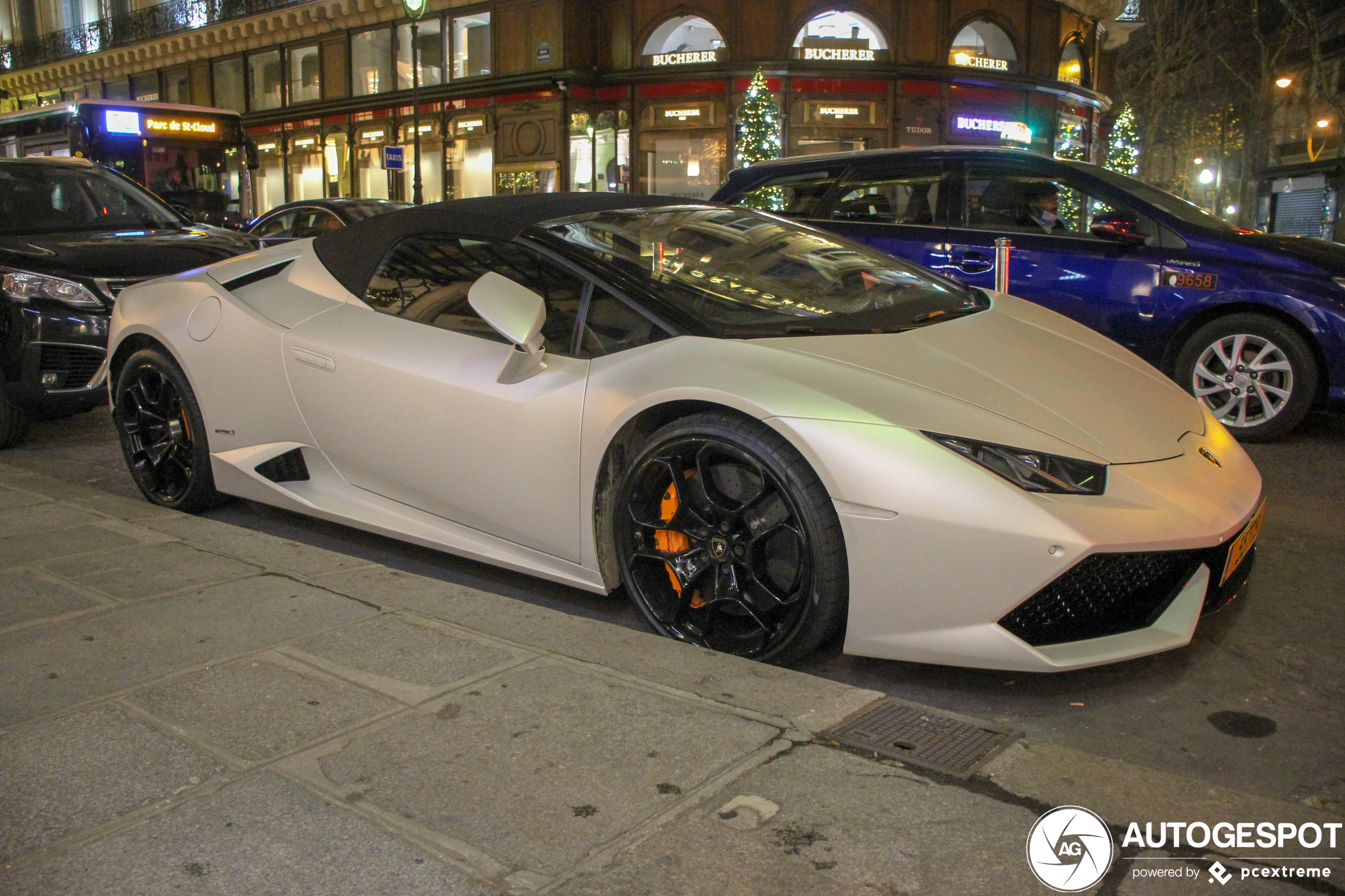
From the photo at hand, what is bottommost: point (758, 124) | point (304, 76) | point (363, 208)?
point (363, 208)

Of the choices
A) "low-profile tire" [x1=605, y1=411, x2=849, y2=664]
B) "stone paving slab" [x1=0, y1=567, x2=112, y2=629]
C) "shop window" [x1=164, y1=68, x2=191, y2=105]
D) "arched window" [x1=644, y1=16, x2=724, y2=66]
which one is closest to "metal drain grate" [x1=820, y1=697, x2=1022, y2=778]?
"low-profile tire" [x1=605, y1=411, x2=849, y2=664]

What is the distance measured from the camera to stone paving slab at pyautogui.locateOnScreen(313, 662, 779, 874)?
1.99 m

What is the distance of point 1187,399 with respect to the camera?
3650 millimetres

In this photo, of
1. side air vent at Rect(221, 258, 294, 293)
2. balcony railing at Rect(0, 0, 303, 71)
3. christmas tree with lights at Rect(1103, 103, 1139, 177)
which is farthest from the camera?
balcony railing at Rect(0, 0, 303, 71)

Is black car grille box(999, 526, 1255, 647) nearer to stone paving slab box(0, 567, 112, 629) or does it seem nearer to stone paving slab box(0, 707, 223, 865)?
stone paving slab box(0, 707, 223, 865)

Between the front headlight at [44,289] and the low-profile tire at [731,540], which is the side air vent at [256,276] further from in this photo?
the front headlight at [44,289]

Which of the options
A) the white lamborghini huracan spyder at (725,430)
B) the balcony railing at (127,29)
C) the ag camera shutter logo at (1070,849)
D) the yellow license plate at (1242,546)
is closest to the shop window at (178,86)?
the balcony railing at (127,29)

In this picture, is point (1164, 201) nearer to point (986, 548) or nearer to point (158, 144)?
point (986, 548)

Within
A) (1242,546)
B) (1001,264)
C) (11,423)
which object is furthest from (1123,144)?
(1242,546)

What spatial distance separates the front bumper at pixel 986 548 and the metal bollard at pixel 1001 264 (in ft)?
12.4

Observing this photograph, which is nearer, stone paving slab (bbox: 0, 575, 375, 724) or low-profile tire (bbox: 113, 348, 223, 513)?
stone paving slab (bbox: 0, 575, 375, 724)

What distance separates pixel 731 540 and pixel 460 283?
54.2 inches

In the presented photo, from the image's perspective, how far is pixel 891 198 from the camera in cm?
716

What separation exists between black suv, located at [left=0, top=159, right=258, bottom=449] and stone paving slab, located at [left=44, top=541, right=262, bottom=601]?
2.98 m
